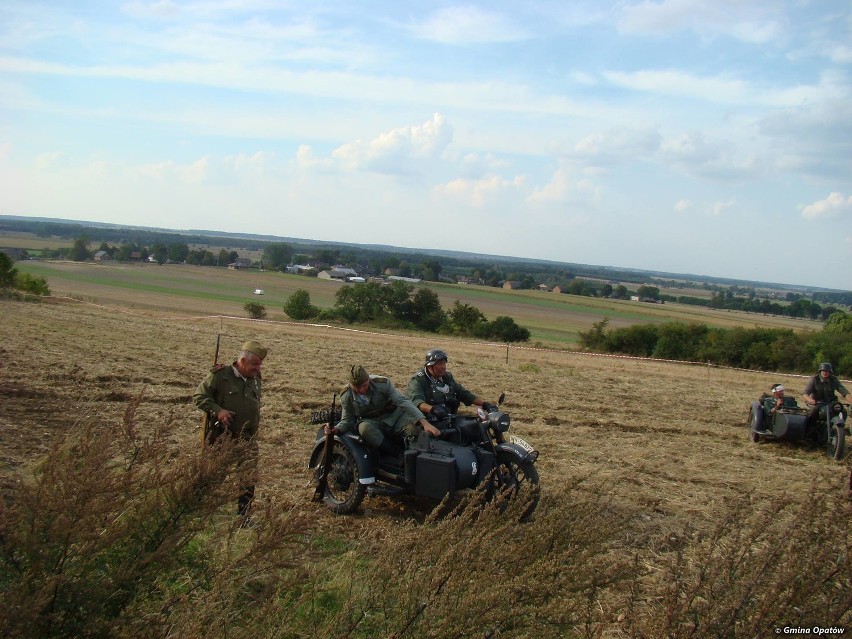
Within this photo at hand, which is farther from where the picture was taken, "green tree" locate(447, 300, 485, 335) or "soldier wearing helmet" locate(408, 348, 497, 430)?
"green tree" locate(447, 300, 485, 335)

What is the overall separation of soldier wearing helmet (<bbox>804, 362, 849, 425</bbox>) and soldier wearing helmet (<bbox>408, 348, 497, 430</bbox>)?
6636 millimetres

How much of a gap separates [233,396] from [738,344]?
4138 cm

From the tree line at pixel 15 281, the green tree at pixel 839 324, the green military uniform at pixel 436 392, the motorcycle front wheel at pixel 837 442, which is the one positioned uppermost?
the green tree at pixel 839 324

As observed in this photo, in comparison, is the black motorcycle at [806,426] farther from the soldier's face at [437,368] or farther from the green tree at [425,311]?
the green tree at [425,311]

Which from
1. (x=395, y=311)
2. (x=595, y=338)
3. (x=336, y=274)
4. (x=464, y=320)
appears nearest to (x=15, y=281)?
(x=395, y=311)

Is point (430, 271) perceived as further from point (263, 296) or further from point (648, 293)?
point (263, 296)

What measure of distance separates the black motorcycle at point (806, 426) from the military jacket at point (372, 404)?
7164 millimetres

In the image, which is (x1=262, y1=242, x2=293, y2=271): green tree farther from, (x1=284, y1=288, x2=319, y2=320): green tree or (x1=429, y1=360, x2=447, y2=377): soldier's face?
(x1=429, y1=360, x2=447, y2=377): soldier's face

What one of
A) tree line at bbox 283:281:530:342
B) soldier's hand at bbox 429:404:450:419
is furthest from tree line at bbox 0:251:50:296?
soldier's hand at bbox 429:404:450:419

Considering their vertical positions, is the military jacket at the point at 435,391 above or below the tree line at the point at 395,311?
above

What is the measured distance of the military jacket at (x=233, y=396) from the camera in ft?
21.5

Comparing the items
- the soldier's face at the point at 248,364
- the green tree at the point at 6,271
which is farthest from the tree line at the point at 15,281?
the soldier's face at the point at 248,364

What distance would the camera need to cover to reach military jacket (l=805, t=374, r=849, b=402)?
11789mm

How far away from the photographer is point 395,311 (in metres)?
52.4
